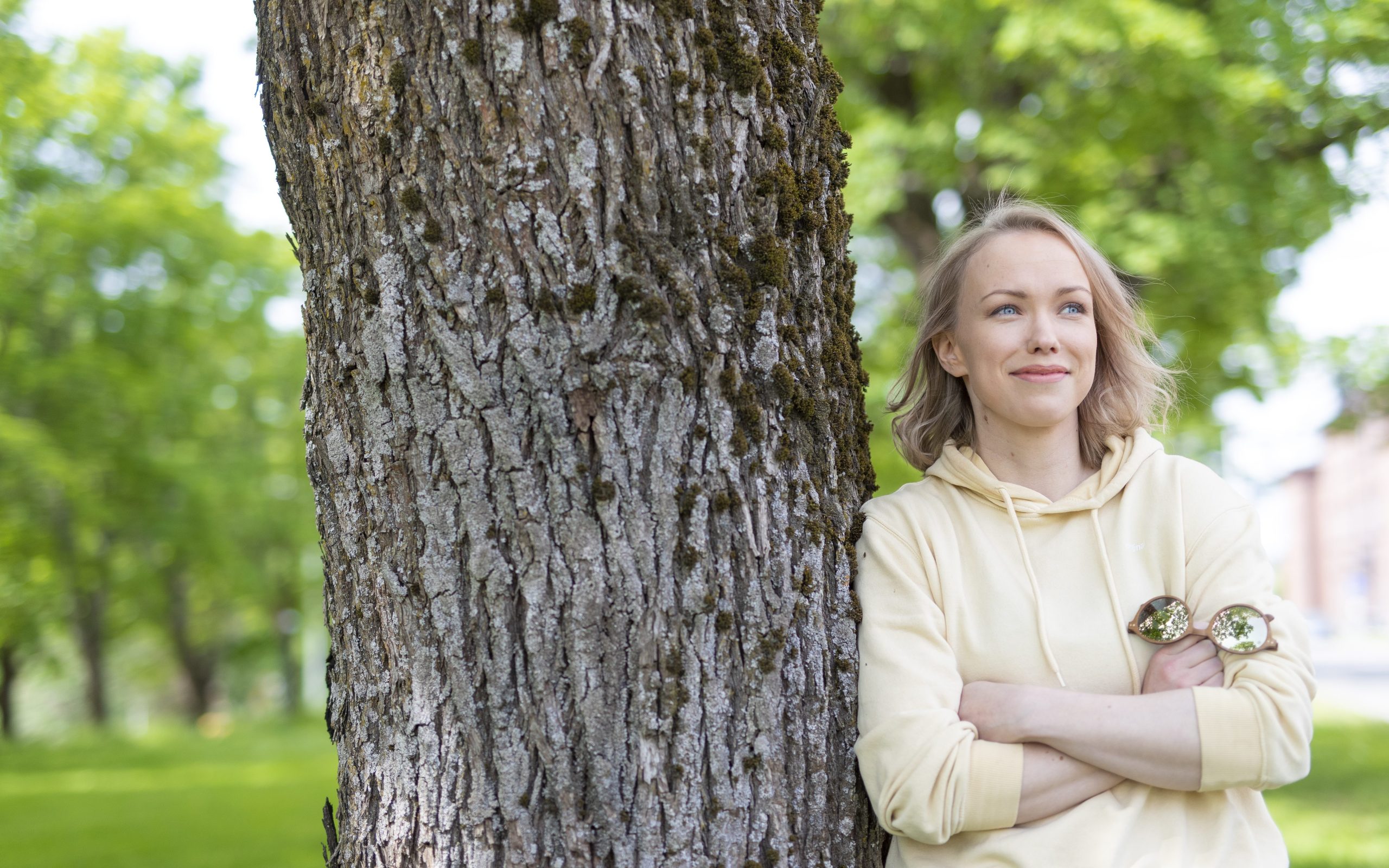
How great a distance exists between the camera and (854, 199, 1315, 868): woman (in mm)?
1925

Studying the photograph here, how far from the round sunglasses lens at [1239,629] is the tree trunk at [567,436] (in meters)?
0.73

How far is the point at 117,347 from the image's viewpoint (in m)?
14.5

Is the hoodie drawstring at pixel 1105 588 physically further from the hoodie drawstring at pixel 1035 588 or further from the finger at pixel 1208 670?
the finger at pixel 1208 670

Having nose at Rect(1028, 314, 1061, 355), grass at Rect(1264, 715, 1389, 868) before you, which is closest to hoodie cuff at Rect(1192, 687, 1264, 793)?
nose at Rect(1028, 314, 1061, 355)

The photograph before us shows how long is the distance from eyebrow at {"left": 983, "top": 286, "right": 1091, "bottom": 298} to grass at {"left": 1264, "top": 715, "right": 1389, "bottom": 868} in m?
5.19

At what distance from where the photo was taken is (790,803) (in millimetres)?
1943

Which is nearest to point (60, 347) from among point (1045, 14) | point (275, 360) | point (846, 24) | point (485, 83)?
point (275, 360)

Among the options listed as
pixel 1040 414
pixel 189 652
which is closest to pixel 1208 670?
pixel 1040 414

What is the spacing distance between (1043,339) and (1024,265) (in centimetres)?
18

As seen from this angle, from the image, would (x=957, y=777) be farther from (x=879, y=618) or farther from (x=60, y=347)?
(x=60, y=347)

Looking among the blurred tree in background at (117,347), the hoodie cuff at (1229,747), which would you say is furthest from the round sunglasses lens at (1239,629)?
the blurred tree in background at (117,347)

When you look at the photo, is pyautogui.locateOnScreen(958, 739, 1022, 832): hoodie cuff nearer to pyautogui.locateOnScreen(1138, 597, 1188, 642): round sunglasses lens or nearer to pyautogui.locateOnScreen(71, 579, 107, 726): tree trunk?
pyautogui.locateOnScreen(1138, 597, 1188, 642): round sunglasses lens

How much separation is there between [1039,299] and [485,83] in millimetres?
1238

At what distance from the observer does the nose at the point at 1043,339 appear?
2199 mm
